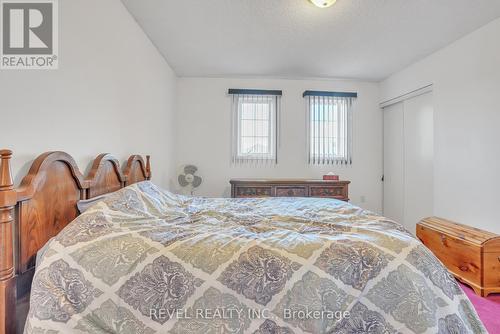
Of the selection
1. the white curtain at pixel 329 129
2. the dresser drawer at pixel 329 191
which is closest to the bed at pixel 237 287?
the dresser drawer at pixel 329 191

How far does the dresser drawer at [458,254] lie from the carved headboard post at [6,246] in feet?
10.3

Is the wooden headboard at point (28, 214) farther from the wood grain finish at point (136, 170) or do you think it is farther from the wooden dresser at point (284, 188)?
the wooden dresser at point (284, 188)

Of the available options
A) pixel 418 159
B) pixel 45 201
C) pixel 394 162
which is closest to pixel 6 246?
pixel 45 201

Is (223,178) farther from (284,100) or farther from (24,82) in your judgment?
(24,82)

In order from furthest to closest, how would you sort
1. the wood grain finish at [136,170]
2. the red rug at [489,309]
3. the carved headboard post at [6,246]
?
1. the wood grain finish at [136,170]
2. the red rug at [489,309]
3. the carved headboard post at [6,246]

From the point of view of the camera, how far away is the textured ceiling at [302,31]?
7.04 feet

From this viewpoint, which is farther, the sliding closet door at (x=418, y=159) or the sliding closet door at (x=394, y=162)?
the sliding closet door at (x=394, y=162)

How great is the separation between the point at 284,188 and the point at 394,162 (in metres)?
1.89

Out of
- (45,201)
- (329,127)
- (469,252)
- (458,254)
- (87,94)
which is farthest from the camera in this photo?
(329,127)

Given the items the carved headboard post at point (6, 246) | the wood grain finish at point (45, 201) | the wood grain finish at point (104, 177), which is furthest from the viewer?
the wood grain finish at point (104, 177)

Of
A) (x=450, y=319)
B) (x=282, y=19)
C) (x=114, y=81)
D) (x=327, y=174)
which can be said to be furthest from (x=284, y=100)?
(x=450, y=319)

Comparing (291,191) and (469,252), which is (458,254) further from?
(291,191)

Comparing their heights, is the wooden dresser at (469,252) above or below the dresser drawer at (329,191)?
below

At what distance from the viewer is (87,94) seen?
5.40ft
